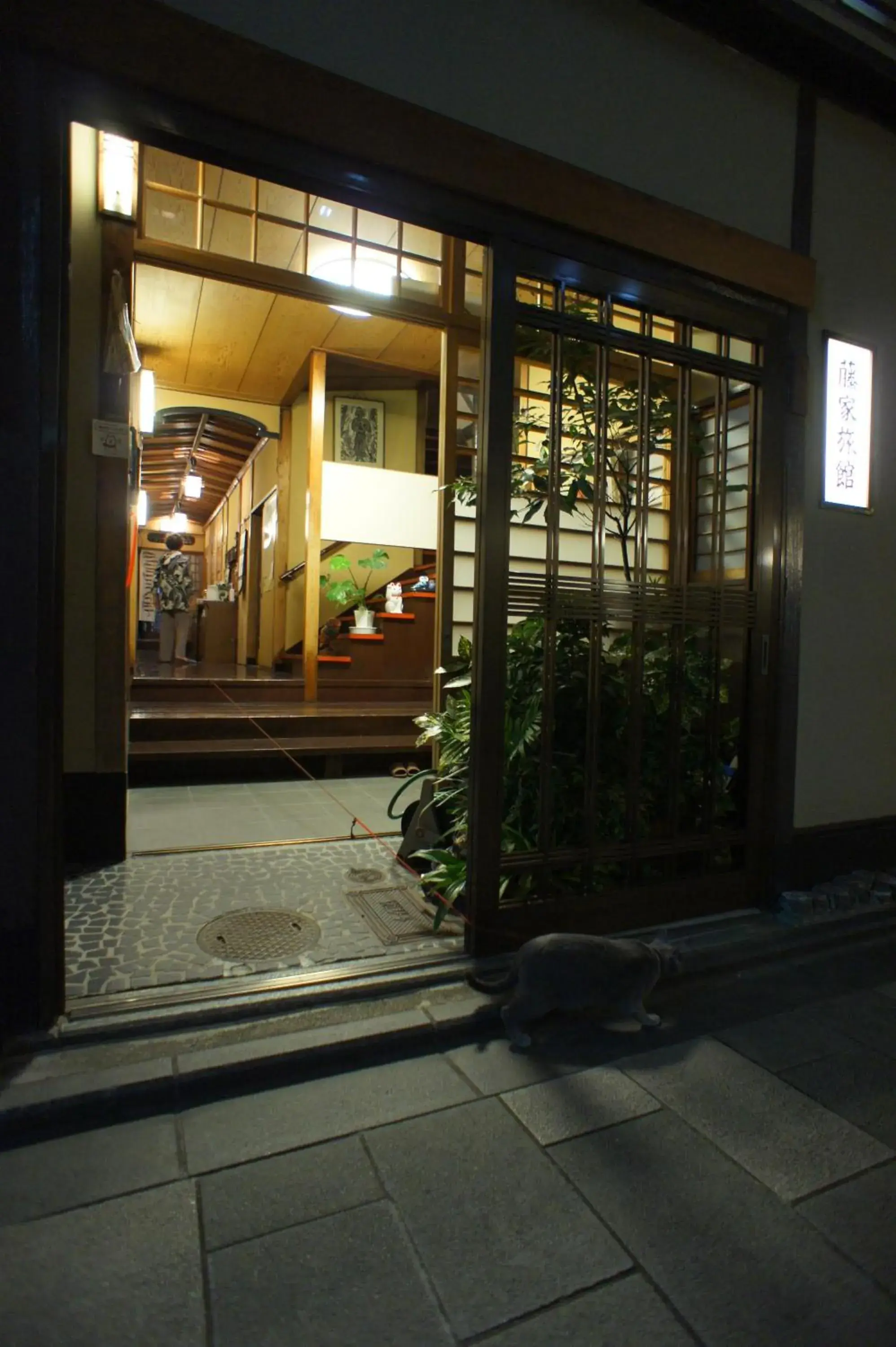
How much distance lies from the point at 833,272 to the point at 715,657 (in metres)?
2.62

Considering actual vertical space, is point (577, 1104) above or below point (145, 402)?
below

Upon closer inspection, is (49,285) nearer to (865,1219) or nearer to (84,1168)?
(84,1168)

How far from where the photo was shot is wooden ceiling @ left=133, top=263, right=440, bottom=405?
7.37 m

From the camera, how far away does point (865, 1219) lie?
1.99 m

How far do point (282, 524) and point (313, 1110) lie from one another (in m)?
10.9

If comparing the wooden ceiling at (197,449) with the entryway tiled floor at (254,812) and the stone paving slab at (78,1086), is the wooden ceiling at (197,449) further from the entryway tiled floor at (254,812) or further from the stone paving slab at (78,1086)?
the stone paving slab at (78,1086)

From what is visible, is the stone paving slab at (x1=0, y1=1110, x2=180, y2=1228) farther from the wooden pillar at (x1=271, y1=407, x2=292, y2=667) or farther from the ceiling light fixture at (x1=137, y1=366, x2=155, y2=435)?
the wooden pillar at (x1=271, y1=407, x2=292, y2=667)

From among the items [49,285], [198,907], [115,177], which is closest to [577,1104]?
[198,907]

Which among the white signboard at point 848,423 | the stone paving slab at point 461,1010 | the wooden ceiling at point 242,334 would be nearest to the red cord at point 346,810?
the stone paving slab at point 461,1010

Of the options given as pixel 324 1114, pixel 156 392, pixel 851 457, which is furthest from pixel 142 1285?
pixel 156 392

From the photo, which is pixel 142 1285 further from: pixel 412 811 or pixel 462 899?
pixel 412 811

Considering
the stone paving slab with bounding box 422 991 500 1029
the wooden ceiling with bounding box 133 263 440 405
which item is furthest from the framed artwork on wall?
the stone paving slab with bounding box 422 991 500 1029

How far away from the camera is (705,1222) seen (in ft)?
6.39

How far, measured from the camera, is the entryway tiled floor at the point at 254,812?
16.9ft
